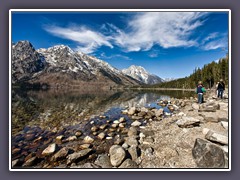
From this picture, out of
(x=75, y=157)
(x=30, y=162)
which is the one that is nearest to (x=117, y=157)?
(x=75, y=157)

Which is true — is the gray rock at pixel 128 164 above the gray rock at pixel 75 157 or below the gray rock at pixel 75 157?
above

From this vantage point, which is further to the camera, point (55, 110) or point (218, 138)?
point (55, 110)

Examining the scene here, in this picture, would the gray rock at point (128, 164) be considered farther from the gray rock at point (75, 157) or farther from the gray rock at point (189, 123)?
the gray rock at point (189, 123)

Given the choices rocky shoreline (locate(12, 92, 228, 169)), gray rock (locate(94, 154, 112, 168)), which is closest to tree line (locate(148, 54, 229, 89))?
rocky shoreline (locate(12, 92, 228, 169))

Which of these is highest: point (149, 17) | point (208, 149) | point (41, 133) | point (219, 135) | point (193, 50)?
point (149, 17)

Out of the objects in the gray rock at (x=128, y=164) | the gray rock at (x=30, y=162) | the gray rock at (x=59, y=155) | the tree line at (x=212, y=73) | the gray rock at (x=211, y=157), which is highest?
the tree line at (x=212, y=73)

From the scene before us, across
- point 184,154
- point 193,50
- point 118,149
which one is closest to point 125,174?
point 118,149

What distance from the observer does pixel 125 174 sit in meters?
5.05

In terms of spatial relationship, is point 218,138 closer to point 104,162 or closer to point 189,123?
point 189,123

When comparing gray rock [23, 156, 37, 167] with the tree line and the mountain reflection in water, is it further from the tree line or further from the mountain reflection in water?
the tree line

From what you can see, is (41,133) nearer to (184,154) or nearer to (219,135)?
(184,154)

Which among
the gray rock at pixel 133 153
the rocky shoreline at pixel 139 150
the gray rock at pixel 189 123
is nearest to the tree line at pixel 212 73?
the rocky shoreline at pixel 139 150

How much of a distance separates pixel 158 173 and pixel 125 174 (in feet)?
3.59
